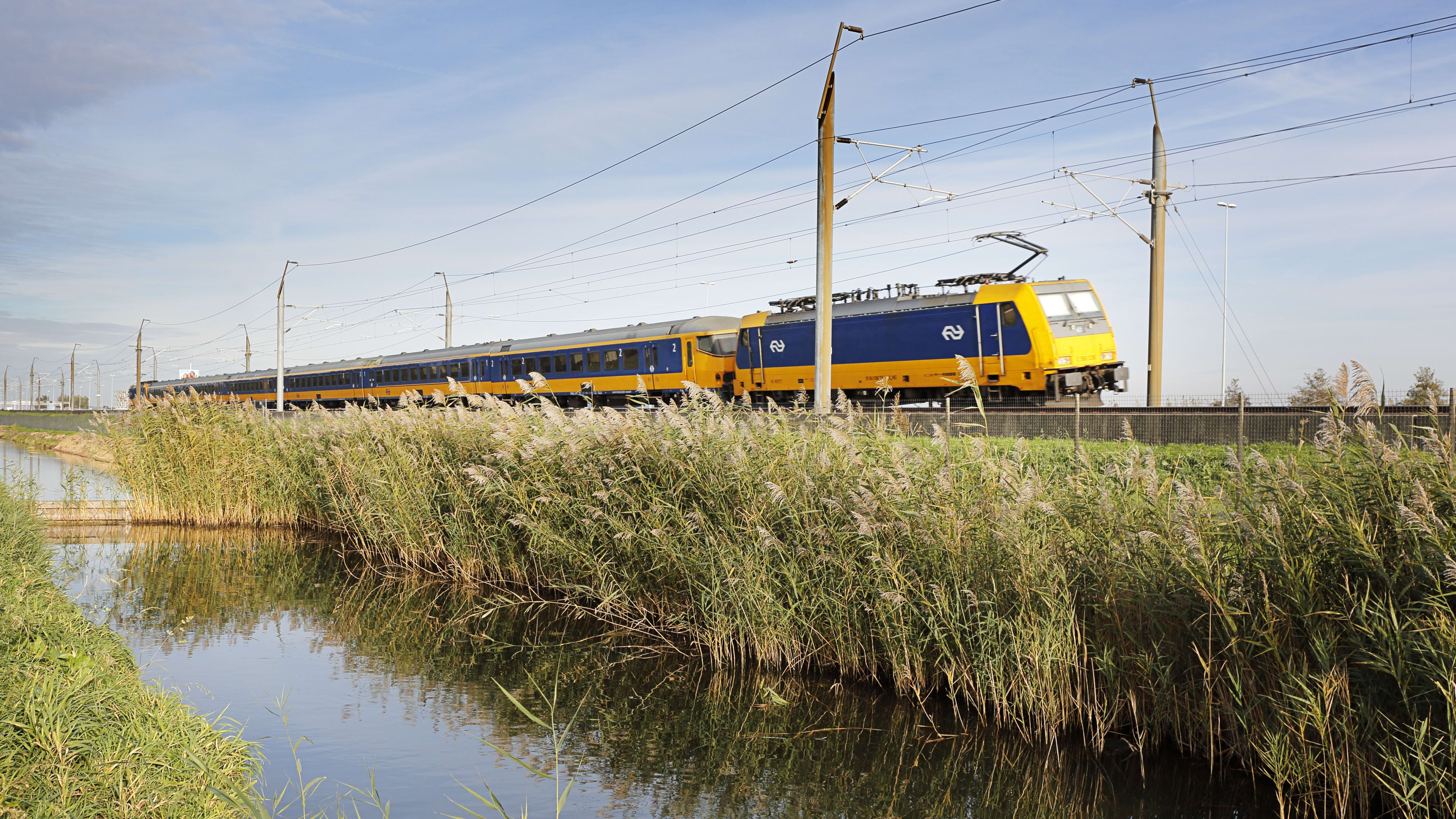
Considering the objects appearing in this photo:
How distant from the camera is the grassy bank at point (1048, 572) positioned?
4.62m

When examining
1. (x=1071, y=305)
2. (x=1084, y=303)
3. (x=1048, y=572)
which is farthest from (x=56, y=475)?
(x=1048, y=572)

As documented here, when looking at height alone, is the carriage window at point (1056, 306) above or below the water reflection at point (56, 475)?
above

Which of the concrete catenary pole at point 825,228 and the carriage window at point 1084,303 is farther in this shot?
the carriage window at point 1084,303

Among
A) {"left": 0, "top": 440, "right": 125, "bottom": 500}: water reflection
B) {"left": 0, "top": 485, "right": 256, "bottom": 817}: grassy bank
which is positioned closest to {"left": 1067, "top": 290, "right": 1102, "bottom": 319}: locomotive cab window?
{"left": 0, "top": 485, "right": 256, "bottom": 817}: grassy bank

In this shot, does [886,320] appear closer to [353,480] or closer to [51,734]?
[353,480]

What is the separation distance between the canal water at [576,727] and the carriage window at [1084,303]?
1400 cm

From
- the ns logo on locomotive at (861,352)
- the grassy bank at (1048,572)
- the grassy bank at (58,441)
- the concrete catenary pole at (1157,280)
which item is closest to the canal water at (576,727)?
the grassy bank at (1048,572)

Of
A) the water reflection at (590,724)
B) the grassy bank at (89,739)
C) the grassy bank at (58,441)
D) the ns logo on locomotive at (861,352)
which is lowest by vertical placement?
the water reflection at (590,724)

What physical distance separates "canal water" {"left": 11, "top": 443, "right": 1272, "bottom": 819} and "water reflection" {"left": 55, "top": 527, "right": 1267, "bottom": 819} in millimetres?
17

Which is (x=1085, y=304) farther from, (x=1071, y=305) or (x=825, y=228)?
(x=825, y=228)

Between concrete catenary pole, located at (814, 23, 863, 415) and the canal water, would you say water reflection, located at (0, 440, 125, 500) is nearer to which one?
the canal water

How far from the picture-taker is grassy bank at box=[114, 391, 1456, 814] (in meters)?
4.62

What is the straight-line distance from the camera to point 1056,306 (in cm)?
1944

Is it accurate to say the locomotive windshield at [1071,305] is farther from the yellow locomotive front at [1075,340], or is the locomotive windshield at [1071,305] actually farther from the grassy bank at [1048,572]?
the grassy bank at [1048,572]
